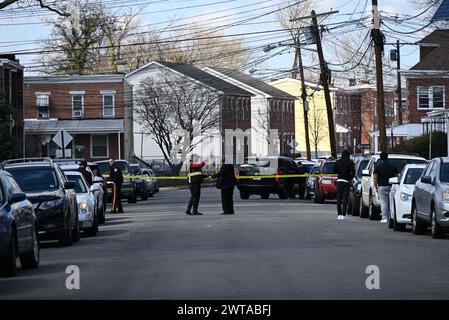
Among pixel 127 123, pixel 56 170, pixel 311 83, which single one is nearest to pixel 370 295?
pixel 56 170

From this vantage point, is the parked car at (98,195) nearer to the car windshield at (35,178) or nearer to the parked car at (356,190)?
the car windshield at (35,178)

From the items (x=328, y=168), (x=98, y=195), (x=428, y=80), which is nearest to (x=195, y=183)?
(x=98, y=195)

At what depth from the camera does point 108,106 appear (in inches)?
3145

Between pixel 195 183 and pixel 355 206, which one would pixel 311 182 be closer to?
pixel 355 206

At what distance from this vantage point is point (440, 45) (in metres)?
69.3

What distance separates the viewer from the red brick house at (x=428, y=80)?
66.9m

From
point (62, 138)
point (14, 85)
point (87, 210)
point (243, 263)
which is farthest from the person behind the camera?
point (14, 85)

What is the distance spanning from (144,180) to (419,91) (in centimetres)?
2440

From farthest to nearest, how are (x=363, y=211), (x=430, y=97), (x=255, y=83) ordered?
(x=255, y=83), (x=430, y=97), (x=363, y=211)

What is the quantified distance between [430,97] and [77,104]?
2561 centimetres

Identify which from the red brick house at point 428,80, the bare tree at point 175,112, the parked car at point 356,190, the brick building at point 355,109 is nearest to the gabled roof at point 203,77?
the bare tree at point 175,112

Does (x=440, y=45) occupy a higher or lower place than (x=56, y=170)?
higher

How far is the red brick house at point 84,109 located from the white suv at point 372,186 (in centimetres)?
4691

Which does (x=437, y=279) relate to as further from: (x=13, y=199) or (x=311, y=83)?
(x=311, y=83)
